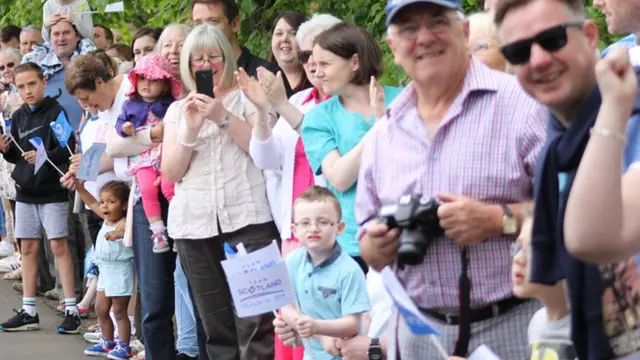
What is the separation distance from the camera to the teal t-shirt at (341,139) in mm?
5922

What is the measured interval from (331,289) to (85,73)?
3.93 metres

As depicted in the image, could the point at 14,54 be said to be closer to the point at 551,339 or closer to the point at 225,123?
the point at 225,123

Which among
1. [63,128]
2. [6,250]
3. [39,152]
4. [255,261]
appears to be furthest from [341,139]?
[6,250]

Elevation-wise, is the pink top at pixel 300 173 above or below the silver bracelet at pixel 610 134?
below

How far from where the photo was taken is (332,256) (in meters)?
5.65

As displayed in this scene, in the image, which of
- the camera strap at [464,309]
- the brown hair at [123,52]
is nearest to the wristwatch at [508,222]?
the camera strap at [464,309]

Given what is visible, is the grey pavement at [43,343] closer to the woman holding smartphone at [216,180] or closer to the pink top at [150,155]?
the pink top at [150,155]

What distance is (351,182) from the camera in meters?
5.80

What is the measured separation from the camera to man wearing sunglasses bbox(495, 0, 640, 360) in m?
2.92

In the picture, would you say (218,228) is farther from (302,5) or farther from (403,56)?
(403,56)

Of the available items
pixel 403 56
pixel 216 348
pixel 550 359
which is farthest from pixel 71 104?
pixel 550 359

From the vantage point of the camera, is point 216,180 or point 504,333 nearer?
point 504,333

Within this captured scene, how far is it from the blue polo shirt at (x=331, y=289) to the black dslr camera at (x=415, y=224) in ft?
6.07

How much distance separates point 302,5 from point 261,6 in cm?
37
